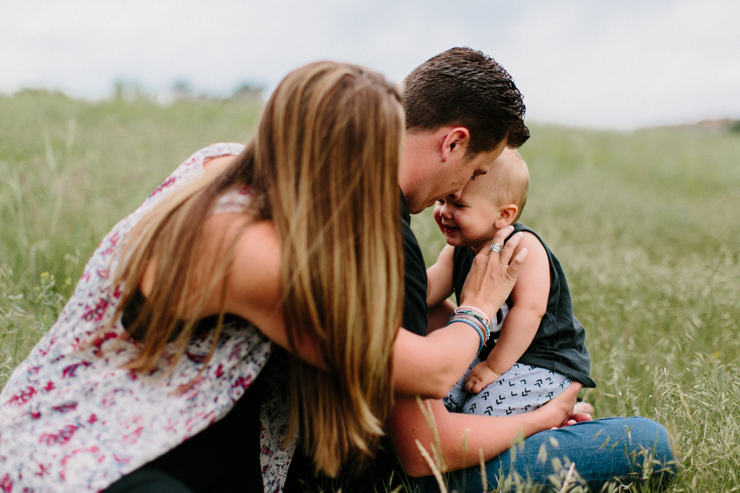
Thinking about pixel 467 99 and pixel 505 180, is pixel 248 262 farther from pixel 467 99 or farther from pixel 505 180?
Result: pixel 505 180

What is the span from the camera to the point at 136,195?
479cm

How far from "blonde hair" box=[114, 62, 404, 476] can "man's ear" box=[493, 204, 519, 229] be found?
92 cm

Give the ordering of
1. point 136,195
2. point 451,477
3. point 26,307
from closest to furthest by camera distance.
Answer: point 451,477 < point 26,307 < point 136,195

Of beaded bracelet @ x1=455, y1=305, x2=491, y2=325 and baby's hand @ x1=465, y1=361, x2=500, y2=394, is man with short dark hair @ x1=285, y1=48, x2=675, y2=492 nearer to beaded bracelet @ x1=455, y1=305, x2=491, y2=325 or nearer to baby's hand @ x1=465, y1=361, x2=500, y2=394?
baby's hand @ x1=465, y1=361, x2=500, y2=394

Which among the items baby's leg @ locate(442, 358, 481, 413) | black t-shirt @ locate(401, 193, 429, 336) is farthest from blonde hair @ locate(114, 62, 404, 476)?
baby's leg @ locate(442, 358, 481, 413)

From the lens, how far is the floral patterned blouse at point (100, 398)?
4.32ft

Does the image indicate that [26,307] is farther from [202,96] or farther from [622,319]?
[202,96]

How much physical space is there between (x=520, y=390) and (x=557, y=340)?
0.86 ft

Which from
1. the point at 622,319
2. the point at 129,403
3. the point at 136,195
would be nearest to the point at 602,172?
the point at 622,319

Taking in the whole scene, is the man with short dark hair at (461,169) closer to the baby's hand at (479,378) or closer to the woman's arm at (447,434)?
the woman's arm at (447,434)

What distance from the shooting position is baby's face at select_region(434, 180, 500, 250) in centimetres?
217

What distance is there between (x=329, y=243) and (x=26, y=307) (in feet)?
7.96

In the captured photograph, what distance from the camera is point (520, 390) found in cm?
208

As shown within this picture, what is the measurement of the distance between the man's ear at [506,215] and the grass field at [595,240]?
84 cm
